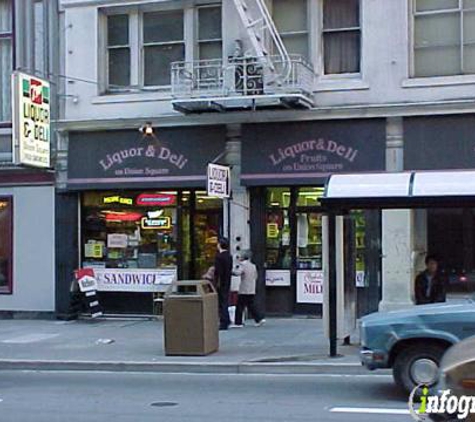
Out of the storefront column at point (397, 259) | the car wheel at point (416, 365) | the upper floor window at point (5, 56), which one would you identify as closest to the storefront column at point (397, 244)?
the storefront column at point (397, 259)

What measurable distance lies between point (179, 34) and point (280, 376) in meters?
10.4

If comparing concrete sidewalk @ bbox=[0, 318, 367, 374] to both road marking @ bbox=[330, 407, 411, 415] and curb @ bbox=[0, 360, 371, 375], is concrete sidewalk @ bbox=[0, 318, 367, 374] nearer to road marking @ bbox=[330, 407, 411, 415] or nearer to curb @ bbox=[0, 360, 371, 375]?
curb @ bbox=[0, 360, 371, 375]

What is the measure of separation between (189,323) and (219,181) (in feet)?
14.6

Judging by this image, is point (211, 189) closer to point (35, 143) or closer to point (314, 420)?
point (35, 143)

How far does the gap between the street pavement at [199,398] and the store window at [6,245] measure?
828cm

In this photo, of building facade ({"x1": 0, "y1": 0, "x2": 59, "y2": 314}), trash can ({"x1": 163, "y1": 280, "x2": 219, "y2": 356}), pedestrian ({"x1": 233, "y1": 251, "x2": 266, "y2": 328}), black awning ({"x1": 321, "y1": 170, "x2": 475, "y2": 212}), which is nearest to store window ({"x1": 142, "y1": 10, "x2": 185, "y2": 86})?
building facade ({"x1": 0, "y1": 0, "x2": 59, "y2": 314})

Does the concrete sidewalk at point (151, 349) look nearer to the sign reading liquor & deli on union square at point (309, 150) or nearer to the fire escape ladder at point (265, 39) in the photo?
the sign reading liquor & deli on union square at point (309, 150)

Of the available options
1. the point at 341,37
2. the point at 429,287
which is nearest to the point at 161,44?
the point at 341,37

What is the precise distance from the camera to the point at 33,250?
21.7m

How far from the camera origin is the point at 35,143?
20.2 meters

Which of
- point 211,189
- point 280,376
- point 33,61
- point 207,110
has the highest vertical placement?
point 33,61

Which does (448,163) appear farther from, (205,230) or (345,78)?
(205,230)

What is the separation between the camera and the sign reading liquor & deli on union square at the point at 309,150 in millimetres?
19219

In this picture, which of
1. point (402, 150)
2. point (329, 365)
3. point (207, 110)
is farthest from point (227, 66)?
point (329, 365)
